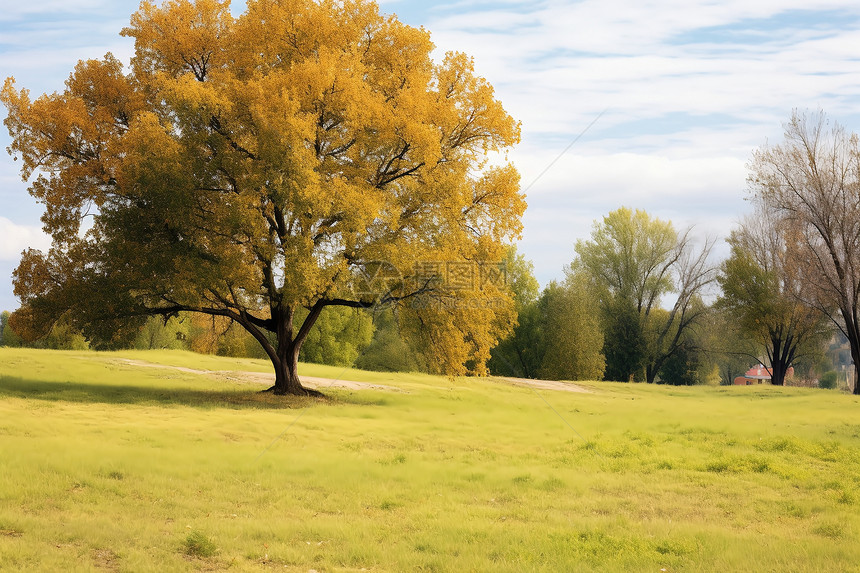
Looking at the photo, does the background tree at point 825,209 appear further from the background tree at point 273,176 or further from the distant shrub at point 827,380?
the distant shrub at point 827,380

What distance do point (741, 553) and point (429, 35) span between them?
893 inches

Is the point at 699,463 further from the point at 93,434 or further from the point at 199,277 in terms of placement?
the point at 199,277

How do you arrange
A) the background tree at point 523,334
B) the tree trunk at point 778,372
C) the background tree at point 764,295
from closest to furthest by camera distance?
the background tree at point 764,295, the tree trunk at point 778,372, the background tree at point 523,334

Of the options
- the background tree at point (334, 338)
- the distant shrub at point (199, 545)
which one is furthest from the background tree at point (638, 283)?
the distant shrub at point (199, 545)

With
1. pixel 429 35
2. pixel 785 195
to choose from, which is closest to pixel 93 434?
pixel 429 35

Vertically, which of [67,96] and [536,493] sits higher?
[67,96]

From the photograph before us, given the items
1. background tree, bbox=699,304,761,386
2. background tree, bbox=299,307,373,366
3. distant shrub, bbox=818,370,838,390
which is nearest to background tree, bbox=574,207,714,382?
background tree, bbox=699,304,761,386

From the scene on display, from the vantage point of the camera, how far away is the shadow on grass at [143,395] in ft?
82.4

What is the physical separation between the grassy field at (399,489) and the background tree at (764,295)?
3590 cm

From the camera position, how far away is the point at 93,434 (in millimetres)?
17141

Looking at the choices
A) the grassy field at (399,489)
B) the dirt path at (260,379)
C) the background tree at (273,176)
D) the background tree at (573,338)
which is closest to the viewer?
the grassy field at (399,489)

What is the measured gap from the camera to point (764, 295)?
6094 cm

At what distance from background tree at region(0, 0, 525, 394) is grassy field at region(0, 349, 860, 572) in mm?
3967

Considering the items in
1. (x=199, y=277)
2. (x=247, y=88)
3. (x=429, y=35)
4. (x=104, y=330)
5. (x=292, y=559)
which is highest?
(x=429, y=35)
